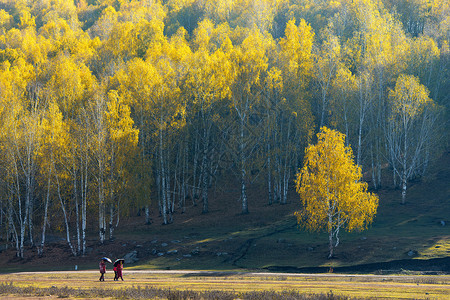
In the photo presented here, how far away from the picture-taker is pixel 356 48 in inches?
2648

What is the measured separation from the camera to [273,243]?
41.2 metres

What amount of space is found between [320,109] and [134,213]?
3170cm

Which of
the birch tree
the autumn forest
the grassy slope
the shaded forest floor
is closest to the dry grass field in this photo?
the shaded forest floor

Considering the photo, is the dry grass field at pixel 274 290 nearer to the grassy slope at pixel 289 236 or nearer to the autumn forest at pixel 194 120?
the grassy slope at pixel 289 236

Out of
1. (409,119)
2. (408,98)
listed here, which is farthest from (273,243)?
(409,119)

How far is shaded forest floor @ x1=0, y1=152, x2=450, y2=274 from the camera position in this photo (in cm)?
3503

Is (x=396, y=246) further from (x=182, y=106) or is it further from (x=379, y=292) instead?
(x=182, y=106)

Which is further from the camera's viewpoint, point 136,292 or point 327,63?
point 327,63

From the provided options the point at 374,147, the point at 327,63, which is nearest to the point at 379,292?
the point at 374,147

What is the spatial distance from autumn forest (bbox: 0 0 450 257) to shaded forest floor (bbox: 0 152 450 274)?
6.48ft

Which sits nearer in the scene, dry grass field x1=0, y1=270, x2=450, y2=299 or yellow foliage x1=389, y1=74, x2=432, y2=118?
dry grass field x1=0, y1=270, x2=450, y2=299

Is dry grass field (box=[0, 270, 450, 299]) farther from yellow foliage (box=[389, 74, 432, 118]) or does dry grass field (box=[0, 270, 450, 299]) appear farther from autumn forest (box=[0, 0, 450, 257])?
yellow foliage (box=[389, 74, 432, 118])

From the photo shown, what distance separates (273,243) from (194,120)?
2278 centimetres

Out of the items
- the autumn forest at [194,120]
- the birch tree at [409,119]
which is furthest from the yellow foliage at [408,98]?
the autumn forest at [194,120]
